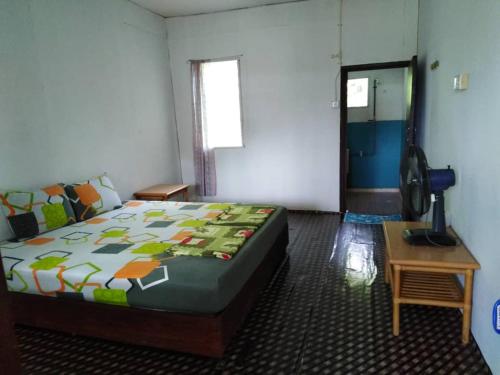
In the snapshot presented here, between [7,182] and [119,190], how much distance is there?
4.45ft

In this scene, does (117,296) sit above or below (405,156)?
below

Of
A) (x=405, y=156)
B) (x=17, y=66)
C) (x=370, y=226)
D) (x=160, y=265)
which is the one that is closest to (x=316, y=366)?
(x=160, y=265)

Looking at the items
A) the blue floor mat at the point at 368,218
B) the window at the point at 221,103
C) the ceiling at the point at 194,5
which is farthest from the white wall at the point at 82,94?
the blue floor mat at the point at 368,218

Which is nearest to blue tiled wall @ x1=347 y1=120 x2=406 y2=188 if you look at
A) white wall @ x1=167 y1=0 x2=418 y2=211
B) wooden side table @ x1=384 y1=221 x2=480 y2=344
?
white wall @ x1=167 y1=0 x2=418 y2=211

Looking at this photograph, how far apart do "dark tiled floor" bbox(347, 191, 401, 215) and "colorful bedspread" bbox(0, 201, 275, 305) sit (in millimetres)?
2349

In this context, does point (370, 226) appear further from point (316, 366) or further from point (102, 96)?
point (102, 96)

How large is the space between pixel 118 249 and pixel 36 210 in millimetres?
989

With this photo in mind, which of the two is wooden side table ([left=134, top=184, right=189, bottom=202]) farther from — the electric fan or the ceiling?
the electric fan

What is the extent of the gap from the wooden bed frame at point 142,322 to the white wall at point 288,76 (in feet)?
9.13

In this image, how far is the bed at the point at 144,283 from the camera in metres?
1.84

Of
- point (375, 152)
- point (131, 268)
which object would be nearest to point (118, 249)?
point (131, 268)

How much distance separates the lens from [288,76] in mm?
4676

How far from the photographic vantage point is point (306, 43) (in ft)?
14.8

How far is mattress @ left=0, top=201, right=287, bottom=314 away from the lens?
1.84m
